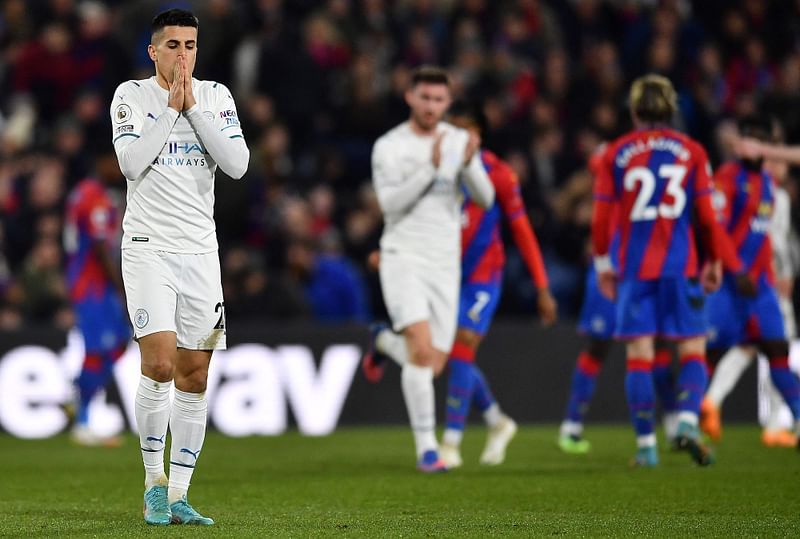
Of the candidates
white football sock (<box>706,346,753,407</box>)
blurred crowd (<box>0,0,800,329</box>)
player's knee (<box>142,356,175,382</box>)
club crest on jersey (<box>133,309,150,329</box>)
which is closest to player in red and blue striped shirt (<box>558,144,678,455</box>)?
white football sock (<box>706,346,753,407</box>)

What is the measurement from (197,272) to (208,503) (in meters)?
1.51

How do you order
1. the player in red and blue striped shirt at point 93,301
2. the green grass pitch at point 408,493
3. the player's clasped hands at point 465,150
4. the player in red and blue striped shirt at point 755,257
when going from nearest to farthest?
the green grass pitch at point 408,493 → the player's clasped hands at point 465,150 → the player in red and blue striped shirt at point 755,257 → the player in red and blue striped shirt at point 93,301

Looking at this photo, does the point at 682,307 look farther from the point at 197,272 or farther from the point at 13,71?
the point at 13,71

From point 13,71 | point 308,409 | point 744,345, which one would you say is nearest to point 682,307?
point 744,345

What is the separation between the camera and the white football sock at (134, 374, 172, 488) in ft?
21.1

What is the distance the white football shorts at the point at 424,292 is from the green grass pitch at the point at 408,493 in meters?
0.91

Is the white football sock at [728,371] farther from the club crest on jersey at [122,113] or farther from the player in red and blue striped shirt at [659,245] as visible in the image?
the club crest on jersey at [122,113]

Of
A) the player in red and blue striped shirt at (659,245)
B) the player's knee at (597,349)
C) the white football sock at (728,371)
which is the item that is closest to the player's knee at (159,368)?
the player in red and blue striped shirt at (659,245)

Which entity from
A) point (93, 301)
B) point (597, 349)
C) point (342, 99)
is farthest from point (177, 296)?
point (342, 99)

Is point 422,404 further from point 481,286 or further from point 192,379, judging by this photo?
point 192,379

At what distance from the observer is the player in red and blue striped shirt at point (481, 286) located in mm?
9844

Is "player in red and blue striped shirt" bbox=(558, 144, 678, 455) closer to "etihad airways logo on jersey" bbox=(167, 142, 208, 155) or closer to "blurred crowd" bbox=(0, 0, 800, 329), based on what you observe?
"blurred crowd" bbox=(0, 0, 800, 329)

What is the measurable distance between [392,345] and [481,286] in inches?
28.9

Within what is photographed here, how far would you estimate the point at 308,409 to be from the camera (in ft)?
44.6
